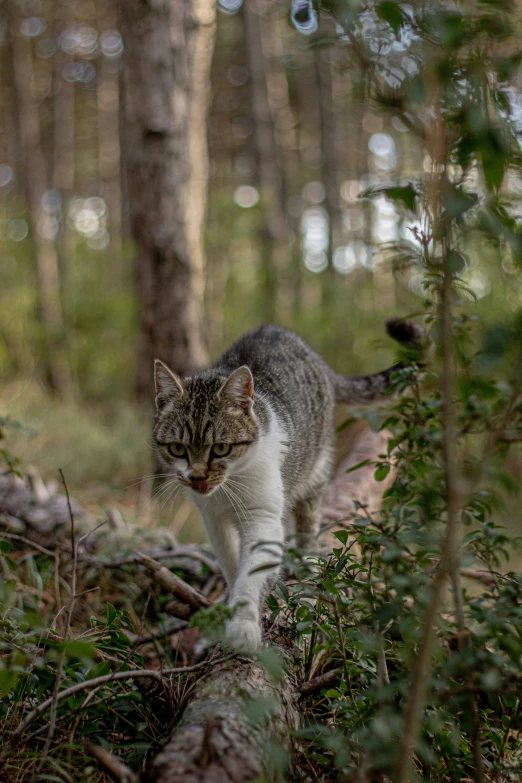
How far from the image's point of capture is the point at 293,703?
6.75 feet

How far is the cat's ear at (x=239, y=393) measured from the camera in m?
2.96

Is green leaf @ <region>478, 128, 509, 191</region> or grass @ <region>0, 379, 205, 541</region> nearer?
green leaf @ <region>478, 128, 509, 191</region>

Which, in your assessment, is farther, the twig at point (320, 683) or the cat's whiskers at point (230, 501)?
the cat's whiskers at point (230, 501)

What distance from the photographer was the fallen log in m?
1.49

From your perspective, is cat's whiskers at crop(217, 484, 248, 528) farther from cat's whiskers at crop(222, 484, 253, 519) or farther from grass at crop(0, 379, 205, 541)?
grass at crop(0, 379, 205, 541)

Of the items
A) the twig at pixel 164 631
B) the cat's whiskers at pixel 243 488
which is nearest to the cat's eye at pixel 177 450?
the cat's whiskers at pixel 243 488

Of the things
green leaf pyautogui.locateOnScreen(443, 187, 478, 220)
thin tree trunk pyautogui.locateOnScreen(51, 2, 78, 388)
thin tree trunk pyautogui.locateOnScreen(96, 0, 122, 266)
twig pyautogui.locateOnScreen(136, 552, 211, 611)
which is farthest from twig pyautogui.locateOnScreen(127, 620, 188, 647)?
thin tree trunk pyautogui.locateOnScreen(96, 0, 122, 266)

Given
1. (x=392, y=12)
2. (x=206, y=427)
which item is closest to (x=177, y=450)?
(x=206, y=427)

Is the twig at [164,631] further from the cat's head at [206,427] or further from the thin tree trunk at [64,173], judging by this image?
the thin tree trunk at [64,173]

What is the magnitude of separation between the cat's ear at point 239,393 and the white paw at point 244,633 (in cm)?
110

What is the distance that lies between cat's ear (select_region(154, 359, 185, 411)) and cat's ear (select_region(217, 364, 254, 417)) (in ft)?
0.78

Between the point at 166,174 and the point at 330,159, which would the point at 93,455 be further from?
the point at 330,159

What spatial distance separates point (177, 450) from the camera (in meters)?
3.04

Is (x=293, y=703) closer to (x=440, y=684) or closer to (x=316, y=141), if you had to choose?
(x=440, y=684)
